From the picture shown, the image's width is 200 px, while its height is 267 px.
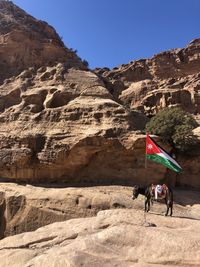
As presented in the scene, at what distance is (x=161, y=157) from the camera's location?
613 inches

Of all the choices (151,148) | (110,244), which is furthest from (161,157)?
(110,244)

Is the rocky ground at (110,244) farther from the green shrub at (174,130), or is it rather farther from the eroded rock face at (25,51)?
the eroded rock face at (25,51)

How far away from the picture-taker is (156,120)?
27.5 meters

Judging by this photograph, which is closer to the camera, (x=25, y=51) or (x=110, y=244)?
(x=110, y=244)

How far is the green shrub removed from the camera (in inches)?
1029

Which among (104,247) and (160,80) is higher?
(160,80)

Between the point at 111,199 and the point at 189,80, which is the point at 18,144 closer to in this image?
the point at 111,199

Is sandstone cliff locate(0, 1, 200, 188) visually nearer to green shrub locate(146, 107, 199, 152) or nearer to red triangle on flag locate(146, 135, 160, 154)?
green shrub locate(146, 107, 199, 152)

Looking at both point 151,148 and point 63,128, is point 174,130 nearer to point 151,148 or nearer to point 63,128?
point 63,128

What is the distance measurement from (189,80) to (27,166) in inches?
1399

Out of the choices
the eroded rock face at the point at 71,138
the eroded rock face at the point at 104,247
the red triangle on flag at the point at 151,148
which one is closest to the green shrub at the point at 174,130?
the eroded rock face at the point at 71,138

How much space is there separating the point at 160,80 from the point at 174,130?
3956cm

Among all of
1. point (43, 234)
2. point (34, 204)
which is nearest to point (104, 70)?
point (34, 204)

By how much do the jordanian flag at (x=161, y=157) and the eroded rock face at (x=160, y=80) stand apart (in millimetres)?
25816
